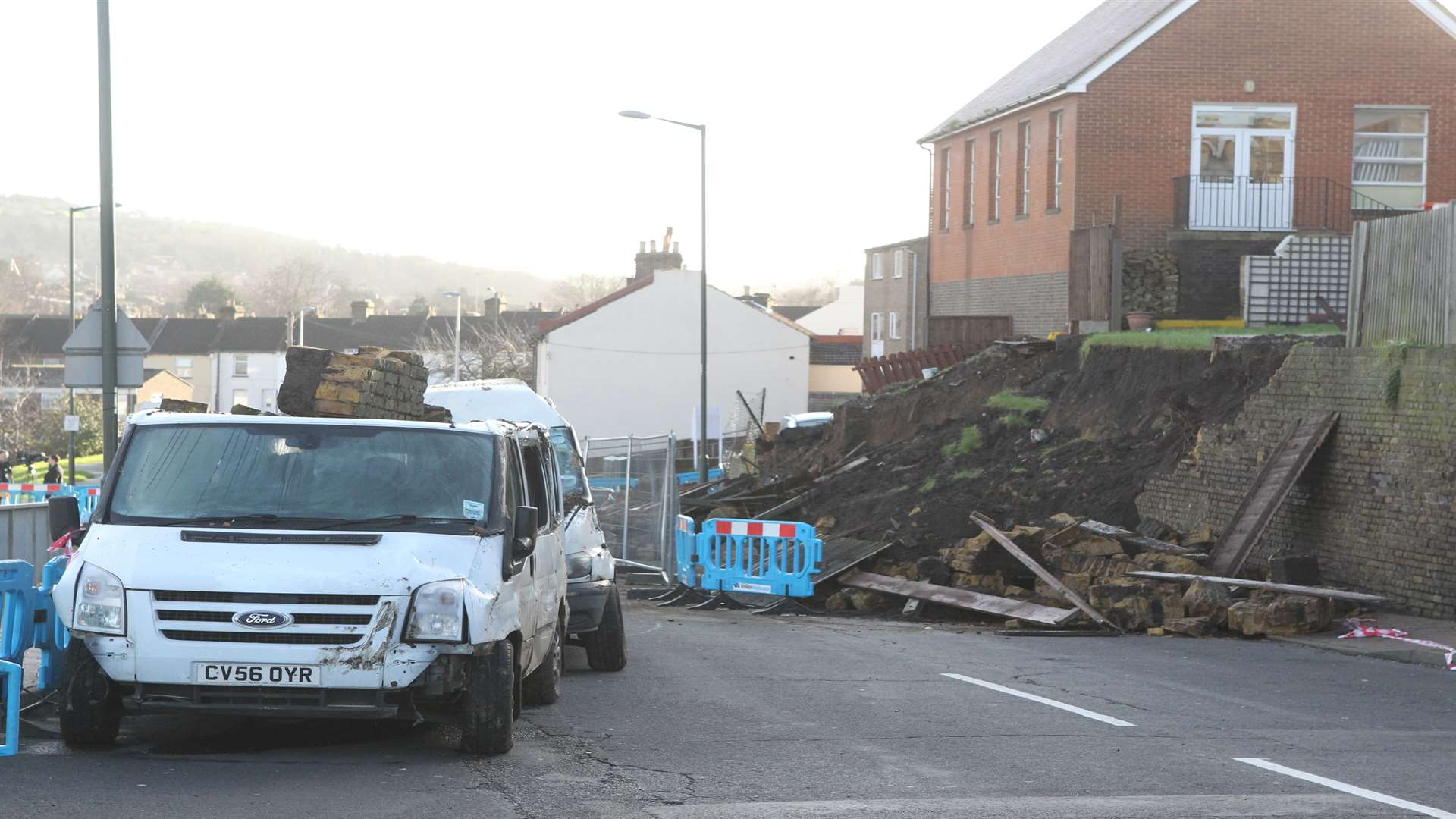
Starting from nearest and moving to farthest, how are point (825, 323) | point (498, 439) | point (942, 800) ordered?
point (942, 800) < point (498, 439) < point (825, 323)

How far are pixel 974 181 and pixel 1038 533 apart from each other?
70.0 ft

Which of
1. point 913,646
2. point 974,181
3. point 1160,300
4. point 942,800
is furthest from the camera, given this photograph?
point 974,181

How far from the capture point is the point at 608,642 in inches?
462

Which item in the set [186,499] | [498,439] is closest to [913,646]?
[498,439]

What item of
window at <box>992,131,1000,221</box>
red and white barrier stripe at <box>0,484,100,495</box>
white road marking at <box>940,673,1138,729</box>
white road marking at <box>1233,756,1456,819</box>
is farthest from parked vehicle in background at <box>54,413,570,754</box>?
window at <box>992,131,1000,221</box>

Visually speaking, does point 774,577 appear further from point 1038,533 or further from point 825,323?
point 825,323

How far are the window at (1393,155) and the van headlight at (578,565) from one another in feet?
83.8

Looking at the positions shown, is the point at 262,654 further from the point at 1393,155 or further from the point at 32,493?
the point at 1393,155

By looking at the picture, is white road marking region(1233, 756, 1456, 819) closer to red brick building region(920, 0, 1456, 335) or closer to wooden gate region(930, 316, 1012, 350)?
red brick building region(920, 0, 1456, 335)

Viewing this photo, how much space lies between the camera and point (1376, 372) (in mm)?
16125

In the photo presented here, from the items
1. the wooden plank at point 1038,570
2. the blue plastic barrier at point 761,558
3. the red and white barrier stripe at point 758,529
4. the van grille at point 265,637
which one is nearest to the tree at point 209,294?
the blue plastic barrier at point 761,558

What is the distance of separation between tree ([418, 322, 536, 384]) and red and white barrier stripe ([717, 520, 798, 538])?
5026cm

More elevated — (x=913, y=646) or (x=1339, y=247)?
(x=1339, y=247)

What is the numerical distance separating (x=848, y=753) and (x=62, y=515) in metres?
4.19
